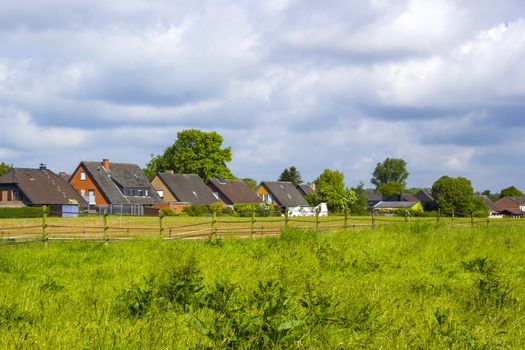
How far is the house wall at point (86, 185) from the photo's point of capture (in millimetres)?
75562

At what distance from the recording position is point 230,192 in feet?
292

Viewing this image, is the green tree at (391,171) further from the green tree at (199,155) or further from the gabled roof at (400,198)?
the green tree at (199,155)

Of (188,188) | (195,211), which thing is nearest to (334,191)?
(188,188)

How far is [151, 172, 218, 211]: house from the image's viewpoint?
270 feet

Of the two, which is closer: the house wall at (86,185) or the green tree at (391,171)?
the house wall at (86,185)

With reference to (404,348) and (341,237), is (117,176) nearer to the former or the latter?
(341,237)

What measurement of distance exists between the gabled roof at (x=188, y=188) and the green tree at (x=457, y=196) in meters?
36.8

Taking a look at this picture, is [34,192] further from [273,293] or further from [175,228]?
[273,293]

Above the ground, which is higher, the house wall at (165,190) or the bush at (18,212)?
the house wall at (165,190)

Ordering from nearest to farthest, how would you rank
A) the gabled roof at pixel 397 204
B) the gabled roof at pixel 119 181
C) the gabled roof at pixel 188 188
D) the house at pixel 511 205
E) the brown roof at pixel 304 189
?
the gabled roof at pixel 119 181, the gabled roof at pixel 188 188, the brown roof at pixel 304 189, the gabled roof at pixel 397 204, the house at pixel 511 205

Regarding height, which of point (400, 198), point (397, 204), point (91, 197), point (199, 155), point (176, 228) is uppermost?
point (199, 155)

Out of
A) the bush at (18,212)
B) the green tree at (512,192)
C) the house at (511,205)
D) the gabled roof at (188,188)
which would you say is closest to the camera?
the bush at (18,212)

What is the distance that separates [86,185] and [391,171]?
377ft

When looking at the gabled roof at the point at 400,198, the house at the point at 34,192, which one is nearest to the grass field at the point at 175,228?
the house at the point at 34,192
